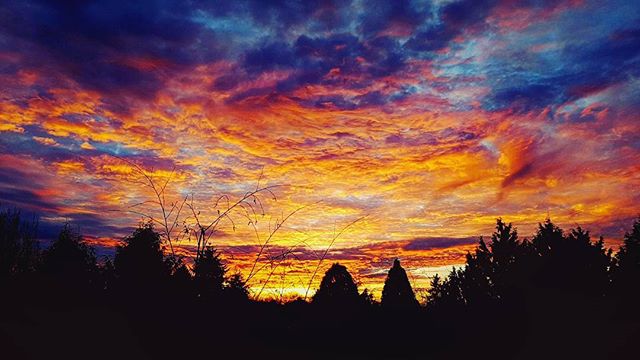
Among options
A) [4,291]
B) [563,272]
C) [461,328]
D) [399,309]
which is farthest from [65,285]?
[563,272]

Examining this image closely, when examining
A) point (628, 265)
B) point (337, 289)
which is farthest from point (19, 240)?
point (628, 265)

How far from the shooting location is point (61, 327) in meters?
3.36

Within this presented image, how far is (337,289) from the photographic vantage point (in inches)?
284

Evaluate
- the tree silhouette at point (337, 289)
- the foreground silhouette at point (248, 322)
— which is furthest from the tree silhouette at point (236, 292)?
the tree silhouette at point (337, 289)

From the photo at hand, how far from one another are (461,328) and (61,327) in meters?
5.95

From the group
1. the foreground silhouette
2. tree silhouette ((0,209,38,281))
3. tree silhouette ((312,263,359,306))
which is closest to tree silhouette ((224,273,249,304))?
the foreground silhouette

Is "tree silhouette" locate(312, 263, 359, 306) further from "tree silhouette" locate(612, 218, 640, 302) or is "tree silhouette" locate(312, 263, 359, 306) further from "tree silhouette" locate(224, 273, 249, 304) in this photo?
"tree silhouette" locate(612, 218, 640, 302)

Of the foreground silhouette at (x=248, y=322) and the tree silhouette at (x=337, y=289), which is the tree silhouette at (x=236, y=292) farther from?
the tree silhouette at (x=337, y=289)

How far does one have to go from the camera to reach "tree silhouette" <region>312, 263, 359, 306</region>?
6.35 meters

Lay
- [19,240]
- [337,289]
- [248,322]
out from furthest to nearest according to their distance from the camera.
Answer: [19,240], [337,289], [248,322]

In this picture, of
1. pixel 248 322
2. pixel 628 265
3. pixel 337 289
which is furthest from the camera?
pixel 628 265

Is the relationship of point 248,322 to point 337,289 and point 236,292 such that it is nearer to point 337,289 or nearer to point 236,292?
point 236,292

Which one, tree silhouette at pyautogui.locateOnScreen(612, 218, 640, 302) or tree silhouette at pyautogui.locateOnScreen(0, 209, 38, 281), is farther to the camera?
tree silhouette at pyautogui.locateOnScreen(612, 218, 640, 302)

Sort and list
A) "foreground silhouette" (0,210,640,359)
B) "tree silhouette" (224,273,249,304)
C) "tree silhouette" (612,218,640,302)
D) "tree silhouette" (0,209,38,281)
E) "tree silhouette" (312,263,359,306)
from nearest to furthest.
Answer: "foreground silhouette" (0,210,640,359), "tree silhouette" (224,273,249,304), "tree silhouette" (312,263,359,306), "tree silhouette" (0,209,38,281), "tree silhouette" (612,218,640,302)
